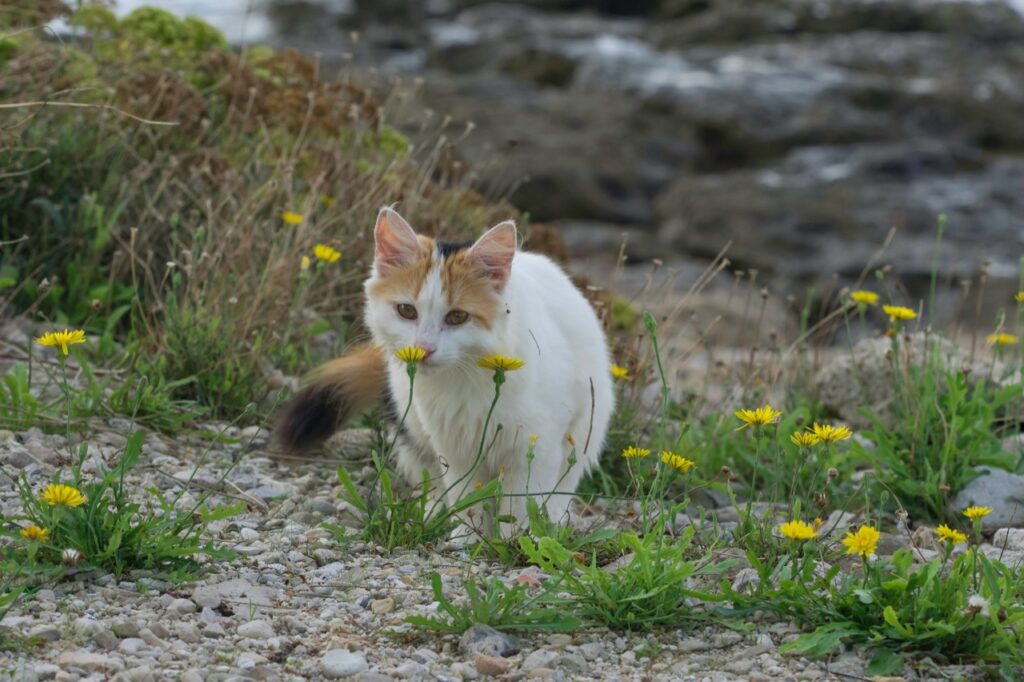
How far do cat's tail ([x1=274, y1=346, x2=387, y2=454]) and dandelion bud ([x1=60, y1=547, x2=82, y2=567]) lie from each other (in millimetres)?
1262

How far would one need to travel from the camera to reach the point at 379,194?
6.58m

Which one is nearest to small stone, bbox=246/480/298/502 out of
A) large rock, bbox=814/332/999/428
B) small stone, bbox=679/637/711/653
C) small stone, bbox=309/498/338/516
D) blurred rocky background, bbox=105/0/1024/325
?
small stone, bbox=309/498/338/516

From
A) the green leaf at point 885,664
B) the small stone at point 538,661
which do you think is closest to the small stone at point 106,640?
the small stone at point 538,661

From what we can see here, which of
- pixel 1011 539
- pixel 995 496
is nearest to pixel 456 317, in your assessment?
pixel 1011 539

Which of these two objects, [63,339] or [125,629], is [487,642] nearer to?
[125,629]

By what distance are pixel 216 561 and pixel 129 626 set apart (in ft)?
1.64

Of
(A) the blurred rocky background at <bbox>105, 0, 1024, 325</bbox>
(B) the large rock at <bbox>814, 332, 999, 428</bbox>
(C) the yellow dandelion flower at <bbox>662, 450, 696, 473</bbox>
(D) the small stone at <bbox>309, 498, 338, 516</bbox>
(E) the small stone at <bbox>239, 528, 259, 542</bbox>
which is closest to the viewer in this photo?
(C) the yellow dandelion flower at <bbox>662, 450, 696, 473</bbox>

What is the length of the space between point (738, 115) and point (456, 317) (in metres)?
18.7

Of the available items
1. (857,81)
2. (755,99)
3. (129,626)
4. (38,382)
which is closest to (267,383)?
(38,382)

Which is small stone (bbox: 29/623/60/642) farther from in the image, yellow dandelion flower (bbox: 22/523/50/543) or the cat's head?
the cat's head

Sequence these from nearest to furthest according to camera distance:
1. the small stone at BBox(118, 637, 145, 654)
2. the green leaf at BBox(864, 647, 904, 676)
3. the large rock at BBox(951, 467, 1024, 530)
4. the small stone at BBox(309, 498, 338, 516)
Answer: the small stone at BBox(118, 637, 145, 654) < the green leaf at BBox(864, 647, 904, 676) < the small stone at BBox(309, 498, 338, 516) < the large rock at BBox(951, 467, 1024, 530)

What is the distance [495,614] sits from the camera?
123 inches

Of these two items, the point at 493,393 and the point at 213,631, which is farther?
the point at 493,393

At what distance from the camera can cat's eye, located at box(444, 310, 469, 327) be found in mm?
3826
